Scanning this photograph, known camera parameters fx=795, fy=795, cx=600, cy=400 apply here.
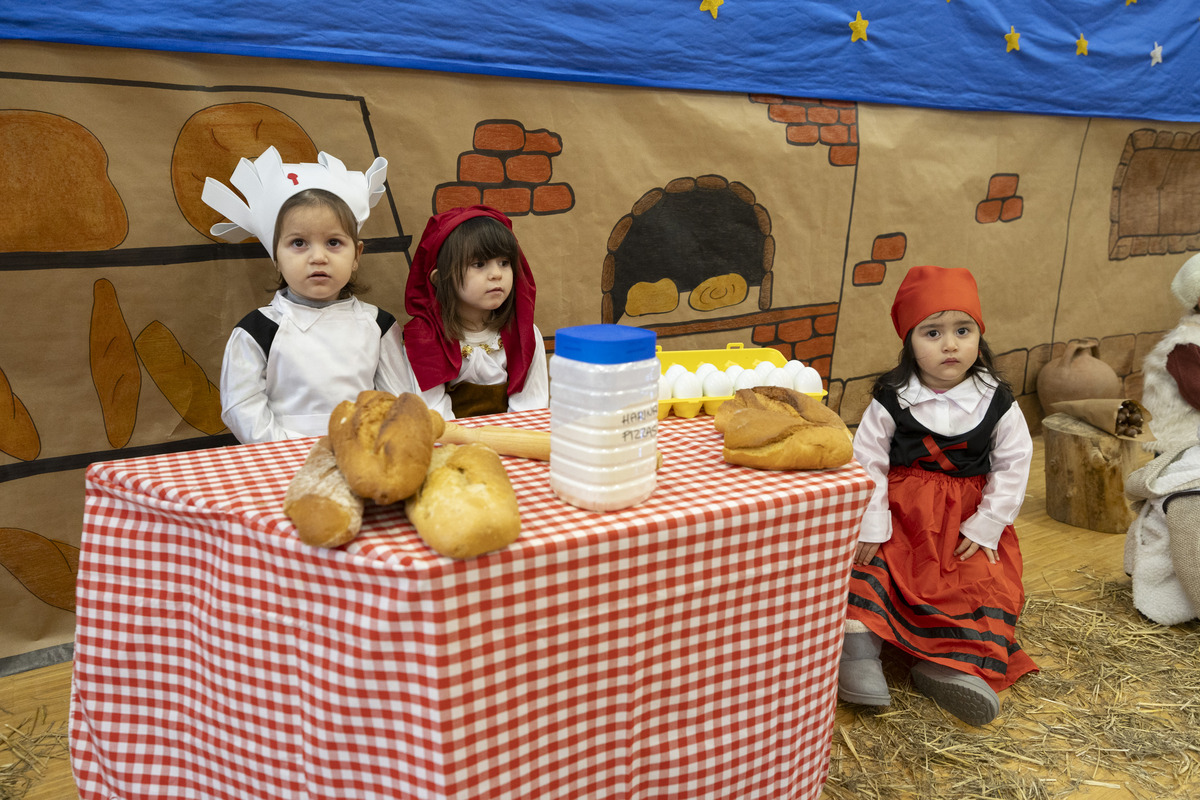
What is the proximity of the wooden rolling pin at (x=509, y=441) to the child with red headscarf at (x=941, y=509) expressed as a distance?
101cm

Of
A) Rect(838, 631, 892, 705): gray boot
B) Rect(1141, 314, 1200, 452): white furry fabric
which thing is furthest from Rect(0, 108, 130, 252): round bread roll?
Rect(1141, 314, 1200, 452): white furry fabric

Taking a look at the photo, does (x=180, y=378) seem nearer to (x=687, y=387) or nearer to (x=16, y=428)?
(x=16, y=428)

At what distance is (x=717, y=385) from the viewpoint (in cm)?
207

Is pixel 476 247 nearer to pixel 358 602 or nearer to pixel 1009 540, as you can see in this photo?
pixel 358 602

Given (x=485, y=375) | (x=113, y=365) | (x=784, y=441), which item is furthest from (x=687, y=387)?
(x=113, y=365)

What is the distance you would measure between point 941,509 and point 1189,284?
150cm

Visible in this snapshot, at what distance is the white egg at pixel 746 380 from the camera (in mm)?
2109

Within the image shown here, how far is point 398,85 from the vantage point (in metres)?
2.61

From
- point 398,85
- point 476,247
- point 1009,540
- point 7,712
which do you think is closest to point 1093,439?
point 1009,540

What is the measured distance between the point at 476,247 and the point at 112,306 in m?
1.08

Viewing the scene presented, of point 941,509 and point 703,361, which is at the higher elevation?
point 703,361

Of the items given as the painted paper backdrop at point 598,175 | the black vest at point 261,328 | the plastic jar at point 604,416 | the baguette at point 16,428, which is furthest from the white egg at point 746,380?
the baguette at point 16,428

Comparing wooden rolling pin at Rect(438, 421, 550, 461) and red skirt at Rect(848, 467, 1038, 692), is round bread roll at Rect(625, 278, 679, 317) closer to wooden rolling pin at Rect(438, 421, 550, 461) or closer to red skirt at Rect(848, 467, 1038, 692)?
red skirt at Rect(848, 467, 1038, 692)

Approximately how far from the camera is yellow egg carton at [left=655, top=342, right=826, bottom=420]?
6.56 feet
